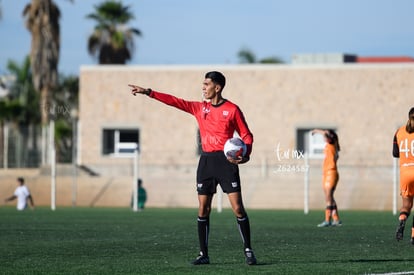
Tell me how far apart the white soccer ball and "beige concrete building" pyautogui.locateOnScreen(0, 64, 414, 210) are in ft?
107

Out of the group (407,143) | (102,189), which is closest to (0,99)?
(102,189)

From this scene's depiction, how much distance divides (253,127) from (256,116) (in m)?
0.57

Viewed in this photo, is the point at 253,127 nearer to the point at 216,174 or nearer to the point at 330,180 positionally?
the point at 330,180

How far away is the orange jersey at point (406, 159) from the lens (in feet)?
55.4

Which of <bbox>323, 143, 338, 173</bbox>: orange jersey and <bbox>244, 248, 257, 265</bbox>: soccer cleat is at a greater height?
<bbox>323, 143, 338, 173</bbox>: orange jersey

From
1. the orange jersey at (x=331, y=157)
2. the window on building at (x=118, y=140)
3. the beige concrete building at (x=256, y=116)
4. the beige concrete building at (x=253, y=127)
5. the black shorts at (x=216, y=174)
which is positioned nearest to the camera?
the black shorts at (x=216, y=174)

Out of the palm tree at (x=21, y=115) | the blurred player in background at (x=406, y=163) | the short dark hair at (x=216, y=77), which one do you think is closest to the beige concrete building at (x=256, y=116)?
the palm tree at (x=21, y=115)

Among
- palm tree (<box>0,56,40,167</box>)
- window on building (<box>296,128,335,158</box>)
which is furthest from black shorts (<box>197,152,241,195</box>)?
palm tree (<box>0,56,40,167</box>)

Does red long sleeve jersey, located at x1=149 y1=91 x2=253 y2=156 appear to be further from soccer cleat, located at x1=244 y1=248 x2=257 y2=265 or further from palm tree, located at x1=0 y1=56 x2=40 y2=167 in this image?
palm tree, located at x1=0 y1=56 x2=40 y2=167

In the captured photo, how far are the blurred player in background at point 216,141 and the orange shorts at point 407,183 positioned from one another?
4.22 metres

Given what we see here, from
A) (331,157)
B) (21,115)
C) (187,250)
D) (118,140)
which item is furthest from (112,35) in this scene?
(187,250)

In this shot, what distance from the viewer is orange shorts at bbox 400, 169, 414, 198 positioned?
55.5 ft

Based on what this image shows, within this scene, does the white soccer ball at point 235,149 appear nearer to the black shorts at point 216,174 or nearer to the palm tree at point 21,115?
the black shorts at point 216,174

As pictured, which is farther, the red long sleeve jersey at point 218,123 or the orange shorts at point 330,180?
the orange shorts at point 330,180
